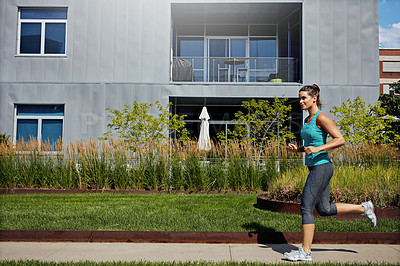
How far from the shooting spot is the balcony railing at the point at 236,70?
1802 centimetres

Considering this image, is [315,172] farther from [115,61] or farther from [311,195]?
[115,61]

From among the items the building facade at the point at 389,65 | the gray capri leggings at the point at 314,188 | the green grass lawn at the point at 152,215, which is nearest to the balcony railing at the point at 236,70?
the green grass lawn at the point at 152,215

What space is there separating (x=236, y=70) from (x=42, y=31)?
9.03 meters

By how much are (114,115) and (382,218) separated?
12.3 m

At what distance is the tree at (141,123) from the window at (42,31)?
4089 millimetres

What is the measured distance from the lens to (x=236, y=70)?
1823cm

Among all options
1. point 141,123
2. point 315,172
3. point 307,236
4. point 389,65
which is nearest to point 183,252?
point 307,236

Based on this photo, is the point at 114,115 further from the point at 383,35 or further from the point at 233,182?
the point at 383,35

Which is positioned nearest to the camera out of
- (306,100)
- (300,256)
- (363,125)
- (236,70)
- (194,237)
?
(300,256)

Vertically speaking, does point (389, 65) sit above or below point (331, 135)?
above

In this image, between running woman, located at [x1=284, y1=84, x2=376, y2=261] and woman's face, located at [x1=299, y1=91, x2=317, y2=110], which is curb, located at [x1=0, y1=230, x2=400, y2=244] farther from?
woman's face, located at [x1=299, y1=91, x2=317, y2=110]

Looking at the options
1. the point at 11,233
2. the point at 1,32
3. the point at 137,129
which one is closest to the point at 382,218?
the point at 11,233

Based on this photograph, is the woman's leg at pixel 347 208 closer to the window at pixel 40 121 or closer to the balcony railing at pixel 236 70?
the balcony railing at pixel 236 70

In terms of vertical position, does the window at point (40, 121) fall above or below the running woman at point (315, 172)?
above
